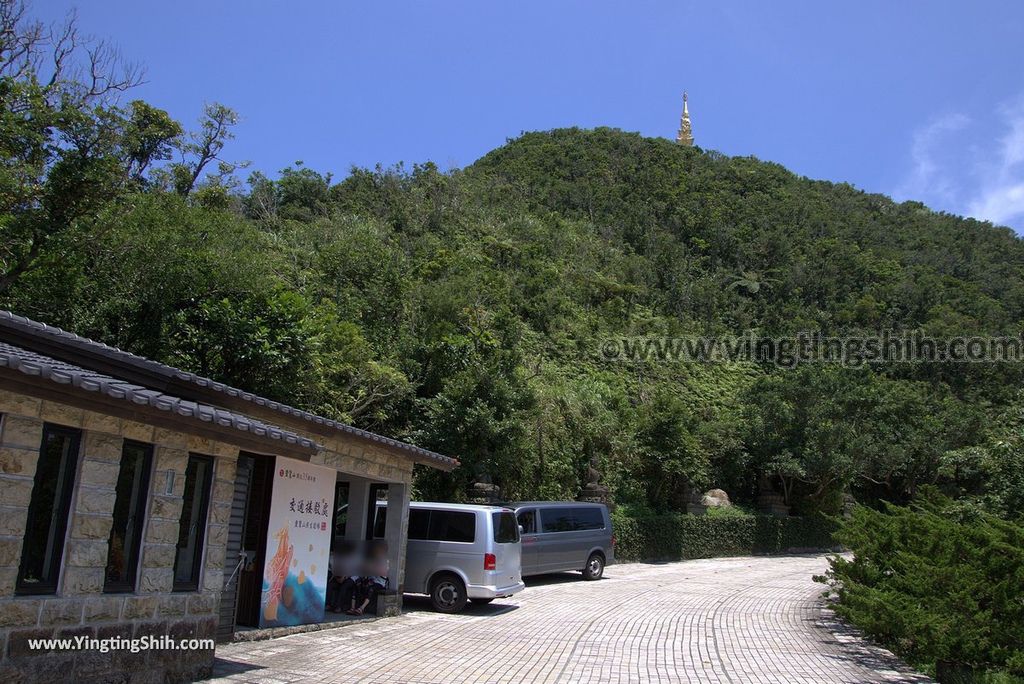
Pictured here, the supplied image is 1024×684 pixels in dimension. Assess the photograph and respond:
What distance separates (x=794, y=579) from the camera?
21391 millimetres

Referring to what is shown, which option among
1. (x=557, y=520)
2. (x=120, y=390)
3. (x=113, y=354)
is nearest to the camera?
(x=120, y=390)

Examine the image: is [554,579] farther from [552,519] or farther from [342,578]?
[342,578]

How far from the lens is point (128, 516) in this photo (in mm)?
6957

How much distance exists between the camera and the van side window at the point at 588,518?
18.5 m

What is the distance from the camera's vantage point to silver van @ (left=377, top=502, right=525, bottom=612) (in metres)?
12.6

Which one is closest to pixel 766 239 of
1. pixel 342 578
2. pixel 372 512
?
pixel 372 512

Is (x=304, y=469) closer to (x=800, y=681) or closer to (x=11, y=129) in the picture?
(x=800, y=681)

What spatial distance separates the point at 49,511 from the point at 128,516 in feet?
2.58

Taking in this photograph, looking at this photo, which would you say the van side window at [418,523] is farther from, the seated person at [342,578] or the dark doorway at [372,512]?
the seated person at [342,578]

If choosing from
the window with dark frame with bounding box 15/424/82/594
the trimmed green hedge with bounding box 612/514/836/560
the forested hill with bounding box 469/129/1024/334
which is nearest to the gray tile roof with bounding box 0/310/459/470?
the window with dark frame with bounding box 15/424/82/594

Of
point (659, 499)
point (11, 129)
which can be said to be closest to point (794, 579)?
point (659, 499)

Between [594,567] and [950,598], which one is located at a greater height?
[950,598]

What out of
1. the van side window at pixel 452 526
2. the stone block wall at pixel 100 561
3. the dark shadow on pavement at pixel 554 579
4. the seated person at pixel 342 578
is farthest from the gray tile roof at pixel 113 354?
the dark shadow on pavement at pixel 554 579

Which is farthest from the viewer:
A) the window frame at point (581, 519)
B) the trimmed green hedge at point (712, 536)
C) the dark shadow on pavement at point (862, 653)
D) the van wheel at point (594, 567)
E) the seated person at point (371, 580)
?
the trimmed green hedge at point (712, 536)
